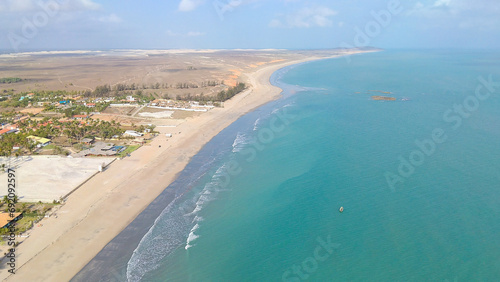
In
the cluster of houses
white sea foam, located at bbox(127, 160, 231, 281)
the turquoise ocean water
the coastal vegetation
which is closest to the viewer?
the turquoise ocean water

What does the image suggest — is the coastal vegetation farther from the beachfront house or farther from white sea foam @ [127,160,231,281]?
the beachfront house

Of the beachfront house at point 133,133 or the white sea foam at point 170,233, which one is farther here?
the beachfront house at point 133,133

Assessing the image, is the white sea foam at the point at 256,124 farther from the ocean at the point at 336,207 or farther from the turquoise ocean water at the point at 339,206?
the ocean at the point at 336,207

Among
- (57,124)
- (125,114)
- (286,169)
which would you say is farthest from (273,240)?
(125,114)

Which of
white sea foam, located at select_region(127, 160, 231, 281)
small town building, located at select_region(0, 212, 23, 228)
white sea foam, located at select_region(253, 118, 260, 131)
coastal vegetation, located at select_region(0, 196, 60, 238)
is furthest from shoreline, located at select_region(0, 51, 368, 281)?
white sea foam, located at select_region(253, 118, 260, 131)

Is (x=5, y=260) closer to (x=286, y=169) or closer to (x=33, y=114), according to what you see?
(x=286, y=169)

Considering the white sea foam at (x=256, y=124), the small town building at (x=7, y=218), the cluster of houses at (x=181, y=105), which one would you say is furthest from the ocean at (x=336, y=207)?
the cluster of houses at (x=181, y=105)
